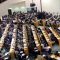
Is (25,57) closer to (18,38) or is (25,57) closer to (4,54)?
(4,54)

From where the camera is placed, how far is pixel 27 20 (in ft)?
42.7

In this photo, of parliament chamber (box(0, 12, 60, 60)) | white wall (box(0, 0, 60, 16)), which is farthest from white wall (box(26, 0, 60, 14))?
parliament chamber (box(0, 12, 60, 60))

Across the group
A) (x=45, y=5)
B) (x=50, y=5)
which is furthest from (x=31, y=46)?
(x=45, y=5)

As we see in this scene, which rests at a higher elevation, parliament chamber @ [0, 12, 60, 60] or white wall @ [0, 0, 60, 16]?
parliament chamber @ [0, 12, 60, 60]

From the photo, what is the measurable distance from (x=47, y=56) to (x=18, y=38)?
2.76m

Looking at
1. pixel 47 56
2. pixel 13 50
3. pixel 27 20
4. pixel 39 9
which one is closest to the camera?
pixel 47 56

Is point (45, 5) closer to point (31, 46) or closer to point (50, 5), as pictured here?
point (50, 5)

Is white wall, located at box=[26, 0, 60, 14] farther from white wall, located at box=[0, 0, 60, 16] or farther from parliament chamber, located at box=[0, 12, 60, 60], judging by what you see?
parliament chamber, located at box=[0, 12, 60, 60]

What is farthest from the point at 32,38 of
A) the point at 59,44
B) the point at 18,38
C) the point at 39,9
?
the point at 39,9

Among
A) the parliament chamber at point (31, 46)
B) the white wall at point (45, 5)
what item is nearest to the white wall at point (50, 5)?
the white wall at point (45, 5)

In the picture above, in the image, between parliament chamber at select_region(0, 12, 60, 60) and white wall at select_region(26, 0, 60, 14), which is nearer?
parliament chamber at select_region(0, 12, 60, 60)

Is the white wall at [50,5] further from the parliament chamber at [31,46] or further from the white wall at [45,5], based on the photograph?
the parliament chamber at [31,46]

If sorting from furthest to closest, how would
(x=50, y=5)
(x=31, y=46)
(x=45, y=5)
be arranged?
(x=45, y=5) < (x=50, y=5) < (x=31, y=46)

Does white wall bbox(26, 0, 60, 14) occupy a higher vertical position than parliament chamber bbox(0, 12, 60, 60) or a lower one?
lower
